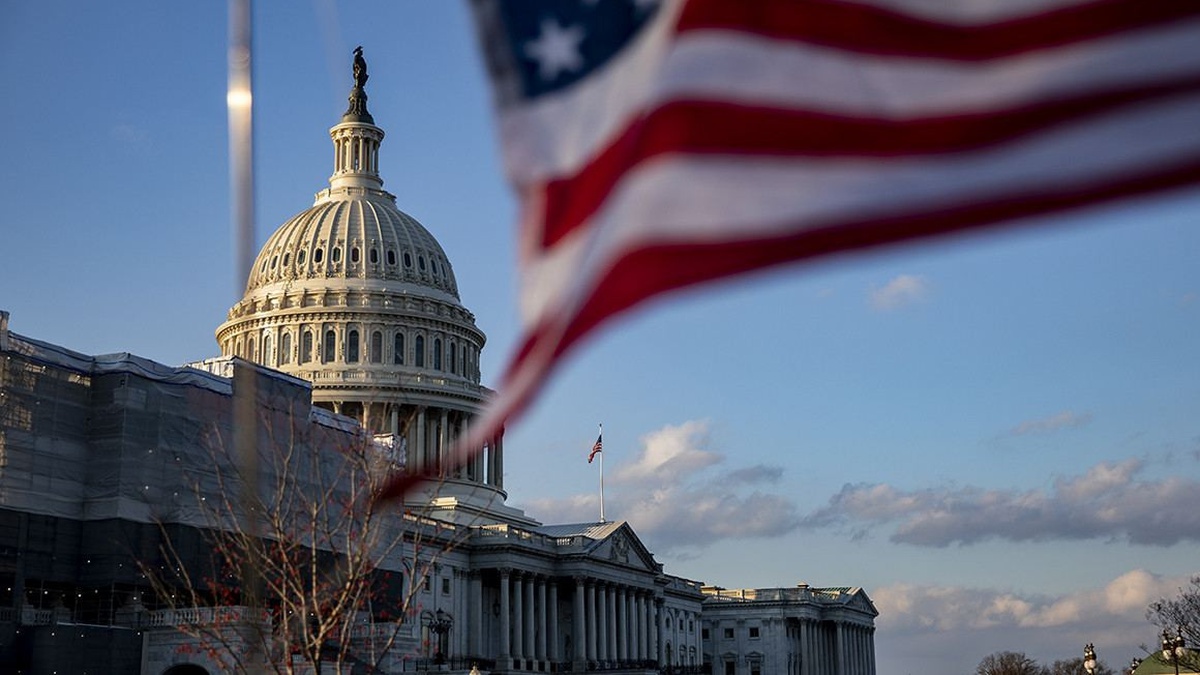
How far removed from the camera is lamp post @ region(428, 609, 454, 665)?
89.0 m

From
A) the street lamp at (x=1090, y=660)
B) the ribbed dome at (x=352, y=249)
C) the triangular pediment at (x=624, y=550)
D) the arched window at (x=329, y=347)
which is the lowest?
Answer: the street lamp at (x=1090, y=660)

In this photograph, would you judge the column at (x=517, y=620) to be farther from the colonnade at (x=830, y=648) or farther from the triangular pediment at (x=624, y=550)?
the colonnade at (x=830, y=648)

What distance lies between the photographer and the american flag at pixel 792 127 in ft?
16.4

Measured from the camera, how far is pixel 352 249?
126875mm

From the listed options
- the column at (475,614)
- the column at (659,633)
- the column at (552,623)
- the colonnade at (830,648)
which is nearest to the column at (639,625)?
the column at (659,633)

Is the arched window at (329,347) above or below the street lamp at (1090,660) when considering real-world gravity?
above

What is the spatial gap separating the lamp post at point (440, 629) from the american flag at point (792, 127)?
82.2m

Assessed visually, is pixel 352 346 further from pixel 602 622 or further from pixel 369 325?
pixel 602 622

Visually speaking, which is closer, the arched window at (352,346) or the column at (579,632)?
the column at (579,632)

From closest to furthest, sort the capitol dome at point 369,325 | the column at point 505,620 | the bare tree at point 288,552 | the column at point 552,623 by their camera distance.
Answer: the bare tree at point 288,552, the column at point 505,620, the column at point 552,623, the capitol dome at point 369,325

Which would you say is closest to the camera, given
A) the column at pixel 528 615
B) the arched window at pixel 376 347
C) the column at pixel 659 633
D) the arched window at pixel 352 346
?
the column at pixel 528 615

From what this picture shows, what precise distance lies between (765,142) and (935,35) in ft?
2.35

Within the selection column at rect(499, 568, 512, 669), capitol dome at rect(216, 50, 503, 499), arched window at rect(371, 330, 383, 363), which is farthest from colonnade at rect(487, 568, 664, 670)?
arched window at rect(371, 330, 383, 363)

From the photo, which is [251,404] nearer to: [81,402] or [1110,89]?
[1110,89]
